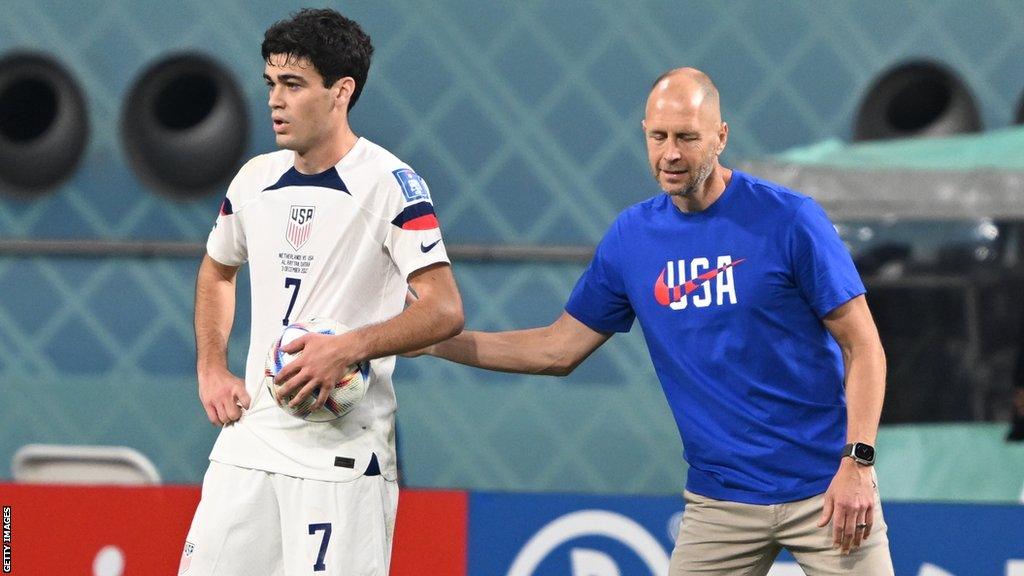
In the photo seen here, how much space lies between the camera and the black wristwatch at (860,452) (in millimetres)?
3357

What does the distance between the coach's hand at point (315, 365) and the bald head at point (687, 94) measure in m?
0.94

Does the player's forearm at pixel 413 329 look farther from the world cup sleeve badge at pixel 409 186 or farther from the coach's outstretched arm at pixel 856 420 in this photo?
the coach's outstretched arm at pixel 856 420

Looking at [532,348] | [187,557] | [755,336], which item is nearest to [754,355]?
[755,336]

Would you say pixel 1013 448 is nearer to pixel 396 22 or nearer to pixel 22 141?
pixel 396 22

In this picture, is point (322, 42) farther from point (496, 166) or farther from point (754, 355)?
point (496, 166)

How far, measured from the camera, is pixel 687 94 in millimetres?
3520

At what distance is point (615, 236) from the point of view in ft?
12.6

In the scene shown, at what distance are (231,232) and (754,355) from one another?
4.33ft

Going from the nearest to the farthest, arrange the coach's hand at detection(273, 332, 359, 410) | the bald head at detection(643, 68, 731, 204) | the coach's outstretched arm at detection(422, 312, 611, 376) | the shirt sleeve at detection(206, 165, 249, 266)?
the coach's hand at detection(273, 332, 359, 410) → the bald head at detection(643, 68, 731, 204) → the shirt sleeve at detection(206, 165, 249, 266) → the coach's outstretched arm at detection(422, 312, 611, 376)

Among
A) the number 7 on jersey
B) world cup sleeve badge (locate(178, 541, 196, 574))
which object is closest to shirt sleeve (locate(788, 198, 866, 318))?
the number 7 on jersey

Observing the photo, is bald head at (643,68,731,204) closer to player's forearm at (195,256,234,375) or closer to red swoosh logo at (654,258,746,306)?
red swoosh logo at (654,258,746,306)

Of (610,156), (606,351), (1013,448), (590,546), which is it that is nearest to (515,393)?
(606,351)

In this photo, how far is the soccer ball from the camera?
336cm

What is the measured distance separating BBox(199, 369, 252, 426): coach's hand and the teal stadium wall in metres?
4.97
